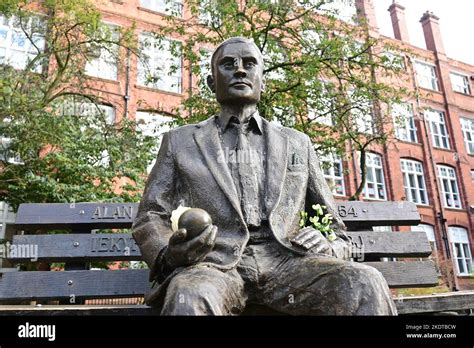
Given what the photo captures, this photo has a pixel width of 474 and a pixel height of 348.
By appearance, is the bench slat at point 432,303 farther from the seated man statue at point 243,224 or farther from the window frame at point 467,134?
the window frame at point 467,134

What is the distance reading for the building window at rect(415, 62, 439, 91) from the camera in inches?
1069

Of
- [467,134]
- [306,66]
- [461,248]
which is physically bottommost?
[461,248]

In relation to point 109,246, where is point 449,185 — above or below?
above

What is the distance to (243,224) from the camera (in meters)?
2.56

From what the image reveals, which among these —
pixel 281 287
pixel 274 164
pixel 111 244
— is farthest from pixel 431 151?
pixel 281 287

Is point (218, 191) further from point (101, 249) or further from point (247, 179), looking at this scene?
point (101, 249)

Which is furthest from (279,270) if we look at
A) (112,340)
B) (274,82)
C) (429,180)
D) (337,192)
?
(429,180)

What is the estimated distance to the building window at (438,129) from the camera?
26188 millimetres

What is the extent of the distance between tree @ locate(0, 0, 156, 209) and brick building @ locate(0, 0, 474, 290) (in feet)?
23.6

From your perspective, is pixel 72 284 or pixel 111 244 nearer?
pixel 72 284

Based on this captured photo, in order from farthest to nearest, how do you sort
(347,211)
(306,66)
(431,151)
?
(431,151) → (306,66) → (347,211)

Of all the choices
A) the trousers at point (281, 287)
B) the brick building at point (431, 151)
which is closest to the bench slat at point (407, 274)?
the trousers at point (281, 287)

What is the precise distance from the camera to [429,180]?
81.6 feet

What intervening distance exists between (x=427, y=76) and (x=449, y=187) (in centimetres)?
648
